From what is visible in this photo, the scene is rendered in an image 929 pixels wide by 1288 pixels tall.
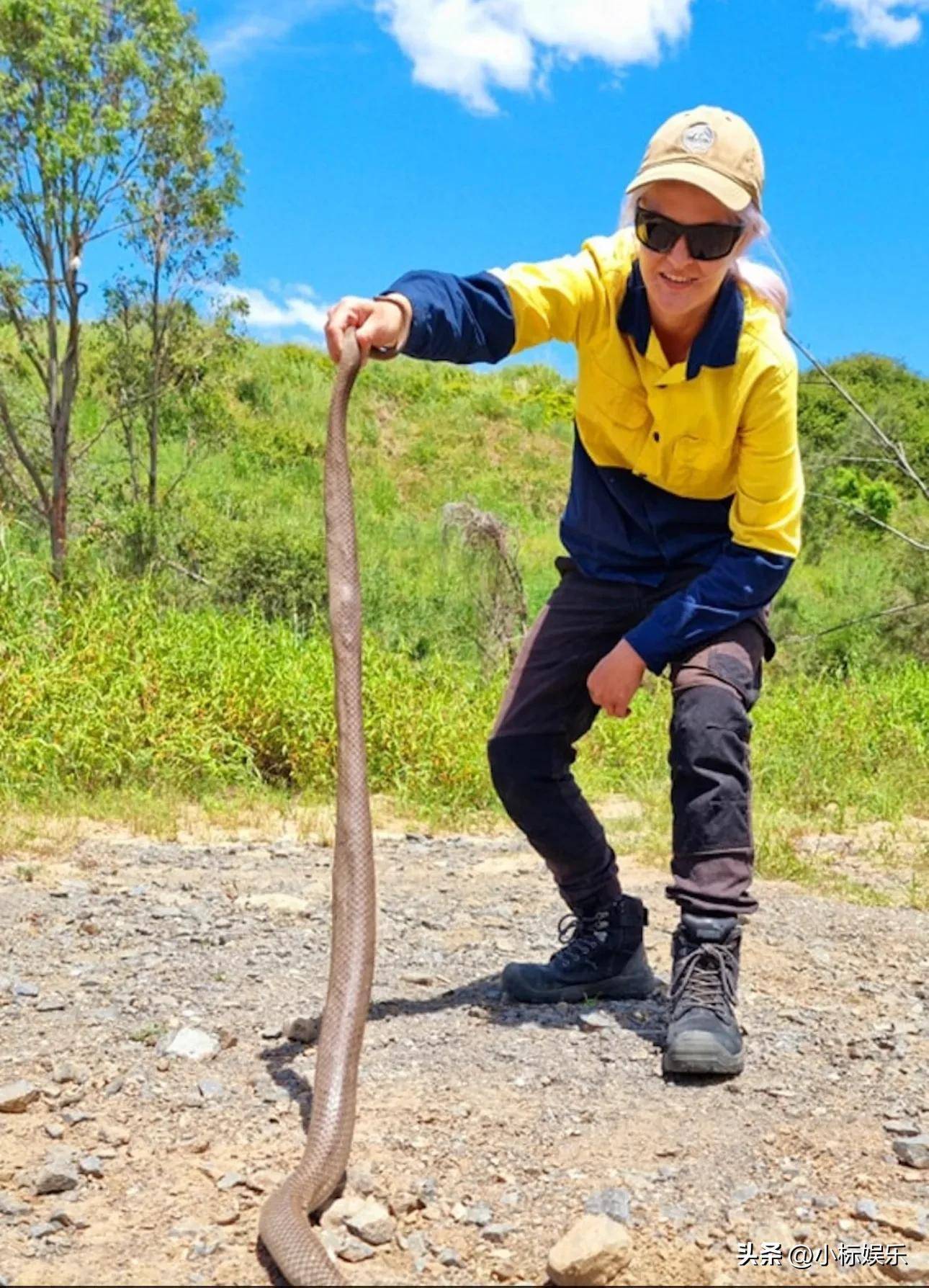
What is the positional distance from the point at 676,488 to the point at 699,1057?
44.9 inches

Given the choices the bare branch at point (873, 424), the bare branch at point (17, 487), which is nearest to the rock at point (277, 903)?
the bare branch at point (873, 424)

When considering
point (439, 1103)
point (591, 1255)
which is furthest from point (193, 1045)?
point (591, 1255)

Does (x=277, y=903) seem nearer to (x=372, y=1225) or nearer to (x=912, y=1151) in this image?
(x=372, y=1225)

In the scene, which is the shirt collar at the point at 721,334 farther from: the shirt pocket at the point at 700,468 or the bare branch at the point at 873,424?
the bare branch at the point at 873,424

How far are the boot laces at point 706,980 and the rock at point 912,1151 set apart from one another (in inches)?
16.9

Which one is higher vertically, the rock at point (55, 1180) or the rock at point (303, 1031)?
the rock at point (303, 1031)

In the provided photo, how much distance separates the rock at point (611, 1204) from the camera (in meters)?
1.94

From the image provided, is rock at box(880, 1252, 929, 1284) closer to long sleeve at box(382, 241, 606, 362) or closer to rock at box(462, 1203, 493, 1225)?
rock at box(462, 1203, 493, 1225)

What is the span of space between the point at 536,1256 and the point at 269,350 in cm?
2009

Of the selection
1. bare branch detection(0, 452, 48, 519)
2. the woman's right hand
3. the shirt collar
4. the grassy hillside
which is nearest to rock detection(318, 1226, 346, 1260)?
the woman's right hand

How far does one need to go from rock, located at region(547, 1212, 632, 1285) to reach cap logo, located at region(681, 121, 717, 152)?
186 centimetres

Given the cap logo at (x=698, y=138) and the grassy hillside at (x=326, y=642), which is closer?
the cap logo at (x=698, y=138)

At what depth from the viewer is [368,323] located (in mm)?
2381

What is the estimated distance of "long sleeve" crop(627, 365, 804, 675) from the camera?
2613mm
